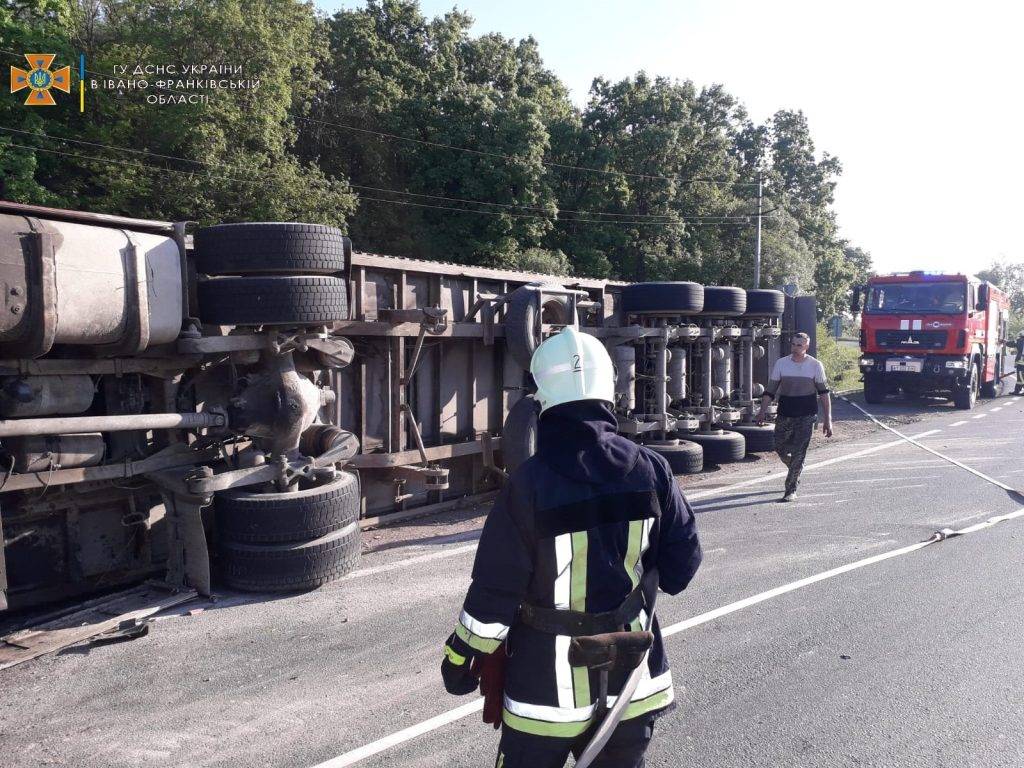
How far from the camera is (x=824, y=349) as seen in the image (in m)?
32.2

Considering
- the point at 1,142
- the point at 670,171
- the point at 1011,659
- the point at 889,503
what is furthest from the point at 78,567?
the point at 670,171

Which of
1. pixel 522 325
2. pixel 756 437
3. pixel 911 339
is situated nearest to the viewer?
pixel 522 325

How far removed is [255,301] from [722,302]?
760 centimetres

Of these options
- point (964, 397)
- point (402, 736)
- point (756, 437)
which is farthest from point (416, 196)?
point (402, 736)

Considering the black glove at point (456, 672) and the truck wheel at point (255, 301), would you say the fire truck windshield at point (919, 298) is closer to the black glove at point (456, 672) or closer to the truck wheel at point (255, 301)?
the truck wheel at point (255, 301)

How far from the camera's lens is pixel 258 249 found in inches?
212

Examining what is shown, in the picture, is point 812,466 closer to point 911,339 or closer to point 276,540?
point 276,540

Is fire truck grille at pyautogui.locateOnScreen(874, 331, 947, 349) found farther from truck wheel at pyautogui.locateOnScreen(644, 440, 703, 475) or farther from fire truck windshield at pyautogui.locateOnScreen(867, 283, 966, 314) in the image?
truck wheel at pyautogui.locateOnScreen(644, 440, 703, 475)

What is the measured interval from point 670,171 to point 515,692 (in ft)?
120

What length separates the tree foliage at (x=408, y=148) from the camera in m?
23.2

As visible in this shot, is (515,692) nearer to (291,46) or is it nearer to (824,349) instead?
(291,46)

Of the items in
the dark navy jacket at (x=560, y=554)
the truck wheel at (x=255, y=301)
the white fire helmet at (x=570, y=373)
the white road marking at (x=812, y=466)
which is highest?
the truck wheel at (x=255, y=301)

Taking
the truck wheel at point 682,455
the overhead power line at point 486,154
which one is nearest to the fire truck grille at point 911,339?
the truck wheel at point 682,455

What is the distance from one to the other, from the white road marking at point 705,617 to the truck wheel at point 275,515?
2004mm
